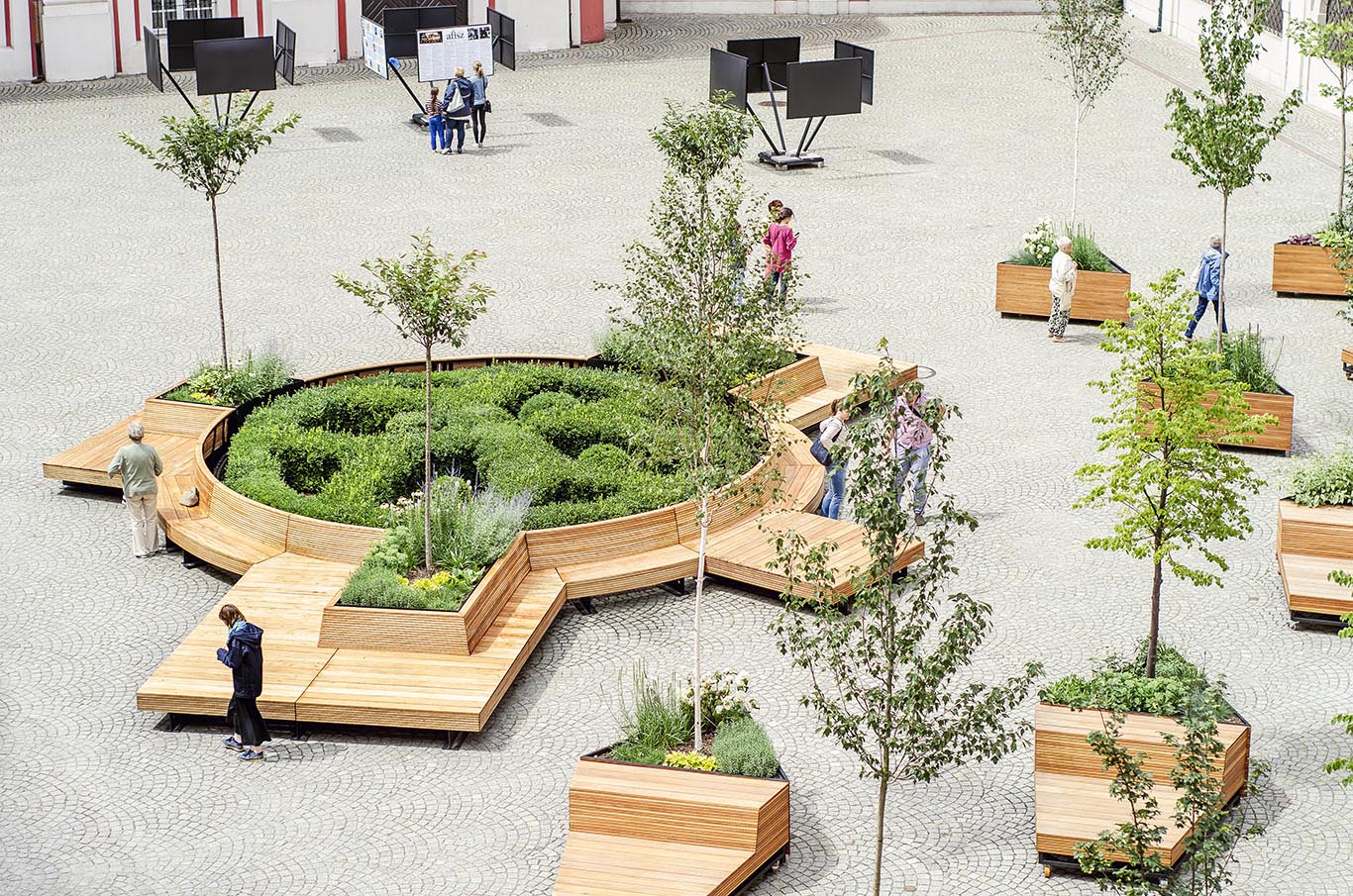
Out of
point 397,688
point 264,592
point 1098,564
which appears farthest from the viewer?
point 1098,564

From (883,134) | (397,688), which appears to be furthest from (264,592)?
(883,134)

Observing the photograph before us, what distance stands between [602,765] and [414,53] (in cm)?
2594

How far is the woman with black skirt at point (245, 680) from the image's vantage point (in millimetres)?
13617

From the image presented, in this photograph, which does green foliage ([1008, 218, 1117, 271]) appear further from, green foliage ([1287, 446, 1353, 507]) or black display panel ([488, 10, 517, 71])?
black display panel ([488, 10, 517, 71])

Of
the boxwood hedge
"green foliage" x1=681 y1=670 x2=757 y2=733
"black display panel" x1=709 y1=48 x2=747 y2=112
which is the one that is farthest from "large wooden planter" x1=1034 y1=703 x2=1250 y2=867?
"black display panel" x1=709 y1=48 x2=747 y2=112

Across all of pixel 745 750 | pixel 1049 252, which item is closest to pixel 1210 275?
pixel 1049 252

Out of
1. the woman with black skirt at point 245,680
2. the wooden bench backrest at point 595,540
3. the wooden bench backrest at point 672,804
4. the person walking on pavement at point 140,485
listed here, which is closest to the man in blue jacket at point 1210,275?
the wooden bench backrest at point 595,540

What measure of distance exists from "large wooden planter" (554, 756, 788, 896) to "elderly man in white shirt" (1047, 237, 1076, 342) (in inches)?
471

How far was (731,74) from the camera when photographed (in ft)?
107

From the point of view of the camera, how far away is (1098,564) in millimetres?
17000

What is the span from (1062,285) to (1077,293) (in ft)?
3.29

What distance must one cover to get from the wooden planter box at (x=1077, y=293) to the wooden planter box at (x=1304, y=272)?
8.06 ft

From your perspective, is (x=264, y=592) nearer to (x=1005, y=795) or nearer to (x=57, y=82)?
(x=1005, y=795)

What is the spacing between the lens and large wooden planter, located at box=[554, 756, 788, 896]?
12008 mm
